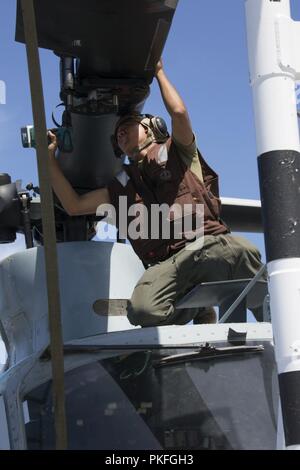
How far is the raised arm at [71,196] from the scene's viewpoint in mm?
4277

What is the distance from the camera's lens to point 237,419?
2941 mm

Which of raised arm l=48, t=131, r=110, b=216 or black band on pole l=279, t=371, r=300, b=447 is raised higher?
raised arm l=48, t=131, r=110, b=216

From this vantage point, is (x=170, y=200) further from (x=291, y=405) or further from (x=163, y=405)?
(x=291, y=405)

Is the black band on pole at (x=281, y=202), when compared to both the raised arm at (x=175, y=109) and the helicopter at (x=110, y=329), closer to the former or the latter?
the helicopter at (x=110, y=329)

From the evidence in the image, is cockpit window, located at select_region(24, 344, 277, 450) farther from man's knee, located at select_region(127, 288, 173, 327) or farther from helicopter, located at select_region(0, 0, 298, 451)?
man's knee, located at select_region(127, 288, 173, 327)

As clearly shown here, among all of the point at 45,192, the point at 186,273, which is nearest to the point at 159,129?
the point at 186,273

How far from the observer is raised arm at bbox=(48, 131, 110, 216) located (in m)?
4.28

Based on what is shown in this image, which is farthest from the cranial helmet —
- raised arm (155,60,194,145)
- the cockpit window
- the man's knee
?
the cockpit window

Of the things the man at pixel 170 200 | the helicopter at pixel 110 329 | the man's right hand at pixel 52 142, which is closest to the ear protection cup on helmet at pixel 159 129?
the man at pixel 170 200

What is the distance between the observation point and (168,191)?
3936mm

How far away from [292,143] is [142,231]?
1.82 meters

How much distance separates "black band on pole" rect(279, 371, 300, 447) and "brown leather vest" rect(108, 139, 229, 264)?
6.11 ft
